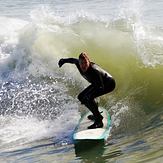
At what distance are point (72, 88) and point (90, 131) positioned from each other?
3610mm

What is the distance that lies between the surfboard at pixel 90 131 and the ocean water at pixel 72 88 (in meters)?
0.16

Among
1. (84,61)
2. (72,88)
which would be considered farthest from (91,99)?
(72,88)

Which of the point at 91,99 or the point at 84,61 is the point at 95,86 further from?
the point at 84,61

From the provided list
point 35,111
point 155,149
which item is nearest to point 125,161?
point 155,149

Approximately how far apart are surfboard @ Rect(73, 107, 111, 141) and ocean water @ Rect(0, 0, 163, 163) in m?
0.16

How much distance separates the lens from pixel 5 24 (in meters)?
18.2

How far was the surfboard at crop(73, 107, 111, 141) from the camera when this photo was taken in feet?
27.0

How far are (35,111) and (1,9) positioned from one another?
53.9 ft

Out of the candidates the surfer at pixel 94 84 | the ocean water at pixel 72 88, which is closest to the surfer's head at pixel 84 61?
the surfer at pixel 94 84

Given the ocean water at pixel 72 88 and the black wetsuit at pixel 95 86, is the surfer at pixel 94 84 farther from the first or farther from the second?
the ocean water at pixel 72 88

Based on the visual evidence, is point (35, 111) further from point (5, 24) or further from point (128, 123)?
point (5, 24)

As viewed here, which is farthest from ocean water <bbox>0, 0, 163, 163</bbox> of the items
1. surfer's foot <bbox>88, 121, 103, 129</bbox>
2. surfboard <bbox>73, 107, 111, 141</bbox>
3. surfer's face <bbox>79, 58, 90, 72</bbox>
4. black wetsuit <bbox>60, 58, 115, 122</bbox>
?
surfer's face <bbox>79, 58, 90, 72</bbox>

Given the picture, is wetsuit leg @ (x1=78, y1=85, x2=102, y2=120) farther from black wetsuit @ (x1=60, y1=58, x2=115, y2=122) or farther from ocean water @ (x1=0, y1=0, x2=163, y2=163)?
ocean water @ (x1=0, y1=0, x2=163, y2=163)

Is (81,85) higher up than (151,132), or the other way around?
(81,85)
